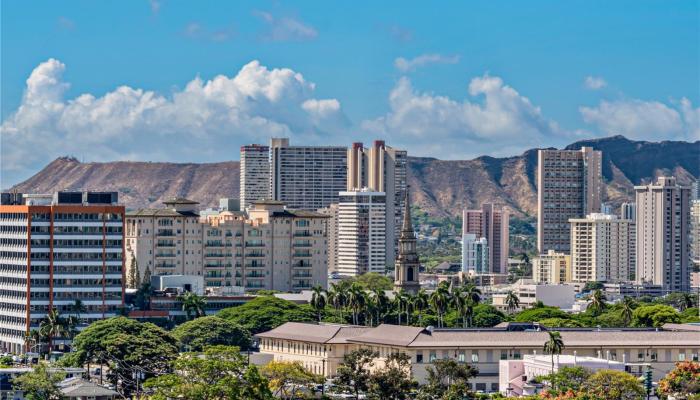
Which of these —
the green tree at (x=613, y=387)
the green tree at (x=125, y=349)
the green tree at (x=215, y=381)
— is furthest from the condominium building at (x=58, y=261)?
the green tree at (x=613, y=387)

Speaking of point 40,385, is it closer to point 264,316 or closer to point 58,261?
point 58,261

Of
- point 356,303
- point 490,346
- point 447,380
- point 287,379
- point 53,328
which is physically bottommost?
point 447,380

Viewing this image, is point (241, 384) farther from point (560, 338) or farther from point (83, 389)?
point (560, 338)

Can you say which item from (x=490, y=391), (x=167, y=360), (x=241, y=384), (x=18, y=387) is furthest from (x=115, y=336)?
(x=241, y=384)

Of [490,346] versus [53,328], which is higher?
[490,346]

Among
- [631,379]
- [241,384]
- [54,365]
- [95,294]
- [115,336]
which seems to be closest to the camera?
[241,384]

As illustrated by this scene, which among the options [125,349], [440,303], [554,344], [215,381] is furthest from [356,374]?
[440,303]

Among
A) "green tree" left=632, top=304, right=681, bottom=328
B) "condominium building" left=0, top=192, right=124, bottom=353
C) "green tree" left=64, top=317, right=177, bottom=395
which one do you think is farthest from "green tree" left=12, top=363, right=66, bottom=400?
"green tree" left=632, top=304, right=681, bottom=328

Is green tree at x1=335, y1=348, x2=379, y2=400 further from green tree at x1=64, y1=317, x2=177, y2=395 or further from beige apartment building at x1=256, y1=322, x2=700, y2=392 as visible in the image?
green tree at x1=64, y1=317, x2=177, y2=395
